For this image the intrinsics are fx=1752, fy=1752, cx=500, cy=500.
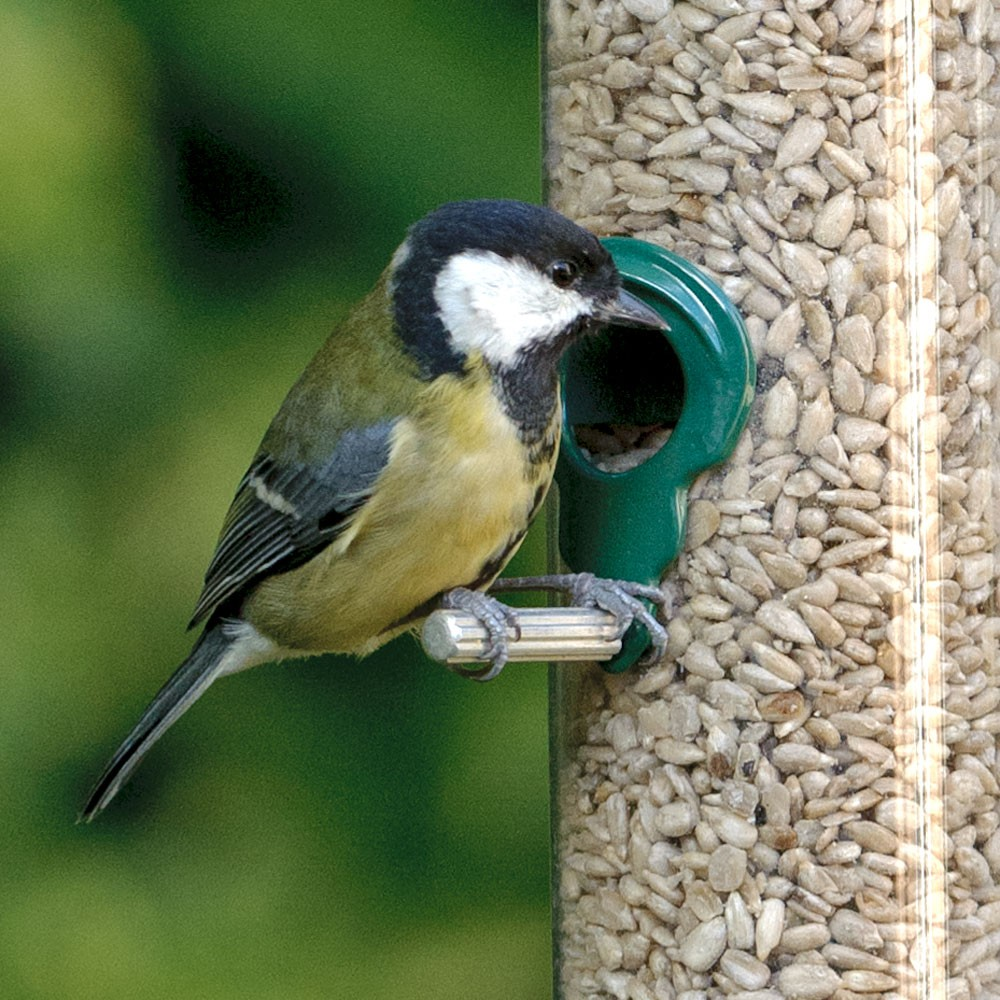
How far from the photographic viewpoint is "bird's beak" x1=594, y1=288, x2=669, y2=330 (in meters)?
1.59

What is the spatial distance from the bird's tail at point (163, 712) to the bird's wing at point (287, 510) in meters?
0.06

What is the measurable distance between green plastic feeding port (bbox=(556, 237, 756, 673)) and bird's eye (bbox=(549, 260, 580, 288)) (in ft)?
0.15

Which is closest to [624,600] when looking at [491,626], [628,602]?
[628,602]

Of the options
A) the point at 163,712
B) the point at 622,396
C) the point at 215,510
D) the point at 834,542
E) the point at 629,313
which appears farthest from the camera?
the point at 215,510

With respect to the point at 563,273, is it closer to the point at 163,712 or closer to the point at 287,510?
the point at 287,510

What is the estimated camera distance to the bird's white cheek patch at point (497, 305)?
5.41ft

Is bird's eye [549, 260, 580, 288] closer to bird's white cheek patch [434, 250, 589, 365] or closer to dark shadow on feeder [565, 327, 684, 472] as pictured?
bird's white cheek patch [434, 250, 589, 365]

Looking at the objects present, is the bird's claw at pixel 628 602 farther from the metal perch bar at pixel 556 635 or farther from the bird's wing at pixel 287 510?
the bird's wing at pixel 287 510

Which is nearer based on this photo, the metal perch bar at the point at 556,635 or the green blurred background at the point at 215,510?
the metal perch bar at the point at 556,635

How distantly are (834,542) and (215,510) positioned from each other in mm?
833

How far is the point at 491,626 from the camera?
1.52 meters

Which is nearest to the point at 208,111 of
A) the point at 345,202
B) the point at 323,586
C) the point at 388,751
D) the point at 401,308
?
the point at 345,202

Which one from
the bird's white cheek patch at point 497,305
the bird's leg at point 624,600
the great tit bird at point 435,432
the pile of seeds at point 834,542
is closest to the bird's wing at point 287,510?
the great tit bird at point 435,432

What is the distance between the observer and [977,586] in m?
1.49
